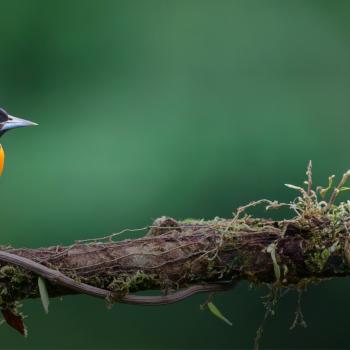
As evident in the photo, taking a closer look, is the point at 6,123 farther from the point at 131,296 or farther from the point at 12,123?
the point at 131,296

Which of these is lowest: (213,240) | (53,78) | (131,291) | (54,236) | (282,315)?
(282,315)

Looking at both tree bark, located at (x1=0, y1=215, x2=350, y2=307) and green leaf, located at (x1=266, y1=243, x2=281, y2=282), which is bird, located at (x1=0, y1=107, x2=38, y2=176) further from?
green leaf, located at (x1=266, y1=243, x2=281, y2=282)

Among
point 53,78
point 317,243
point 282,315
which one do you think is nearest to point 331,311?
point 282,315

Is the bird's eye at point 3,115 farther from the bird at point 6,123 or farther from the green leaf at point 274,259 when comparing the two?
the green leaf at point 274,259

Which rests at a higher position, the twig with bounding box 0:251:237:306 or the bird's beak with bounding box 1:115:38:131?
the bird's beak with bounding box 1:115:38:131

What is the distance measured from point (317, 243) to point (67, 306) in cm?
185

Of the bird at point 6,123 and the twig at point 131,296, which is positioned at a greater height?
the bird at point 6,123

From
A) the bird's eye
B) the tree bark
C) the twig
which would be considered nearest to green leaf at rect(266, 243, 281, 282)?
the tree bark

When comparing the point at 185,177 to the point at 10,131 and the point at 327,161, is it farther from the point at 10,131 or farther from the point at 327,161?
the point at 10,131

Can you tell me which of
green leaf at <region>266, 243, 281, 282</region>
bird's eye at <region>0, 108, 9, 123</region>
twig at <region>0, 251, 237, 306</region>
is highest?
bird's eye at <region>0, 108, 9, 123</region>

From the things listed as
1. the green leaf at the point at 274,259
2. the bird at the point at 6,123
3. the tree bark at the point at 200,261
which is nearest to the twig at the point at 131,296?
the tree bark at the point at 200,261

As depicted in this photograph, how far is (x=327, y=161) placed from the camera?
2549mm

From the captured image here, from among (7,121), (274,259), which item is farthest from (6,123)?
(274,259)

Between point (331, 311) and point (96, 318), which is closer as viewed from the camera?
point (331, 311)
